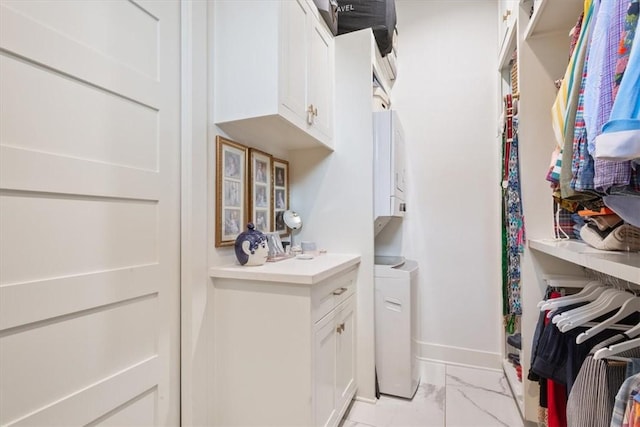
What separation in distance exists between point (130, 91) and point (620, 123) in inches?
55.4

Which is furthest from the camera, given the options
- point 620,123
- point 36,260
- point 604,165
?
point 36,260

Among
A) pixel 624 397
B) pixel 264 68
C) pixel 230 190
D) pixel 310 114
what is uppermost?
pixel 264 68

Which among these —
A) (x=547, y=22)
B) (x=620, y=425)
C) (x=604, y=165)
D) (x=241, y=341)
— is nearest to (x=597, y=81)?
(x=604, y=165)

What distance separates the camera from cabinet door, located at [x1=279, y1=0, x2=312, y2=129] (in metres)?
1.41

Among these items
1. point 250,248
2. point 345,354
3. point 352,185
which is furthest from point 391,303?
point 250,248

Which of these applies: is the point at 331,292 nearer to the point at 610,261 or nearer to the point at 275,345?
the point at 275,345

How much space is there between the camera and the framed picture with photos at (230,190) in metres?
1.49

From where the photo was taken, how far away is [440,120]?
2.51m

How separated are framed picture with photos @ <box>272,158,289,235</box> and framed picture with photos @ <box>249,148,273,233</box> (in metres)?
0.06

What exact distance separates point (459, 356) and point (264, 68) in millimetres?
2477

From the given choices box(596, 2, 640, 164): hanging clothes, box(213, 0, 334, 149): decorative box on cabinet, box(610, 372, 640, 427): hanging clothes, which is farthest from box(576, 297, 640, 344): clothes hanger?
box(213, 0, 334, 149): decorative box on cabinet

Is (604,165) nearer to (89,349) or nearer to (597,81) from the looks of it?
(597,81)

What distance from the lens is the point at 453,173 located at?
2.47m

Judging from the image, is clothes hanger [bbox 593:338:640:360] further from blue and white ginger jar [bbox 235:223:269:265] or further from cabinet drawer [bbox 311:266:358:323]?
blue and white ginger jar [bbox 235:223:269:265]
